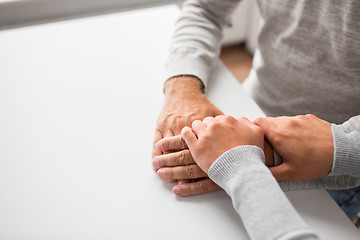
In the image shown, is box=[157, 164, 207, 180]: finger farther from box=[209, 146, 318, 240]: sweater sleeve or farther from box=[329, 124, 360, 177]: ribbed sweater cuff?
box=[329, 124, 360, 177]: ribbed sweater cuff

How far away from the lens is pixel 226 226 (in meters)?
0.53

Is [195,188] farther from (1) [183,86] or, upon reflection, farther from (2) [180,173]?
(1) [183,86]

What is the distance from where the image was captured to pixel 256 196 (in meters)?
0.48

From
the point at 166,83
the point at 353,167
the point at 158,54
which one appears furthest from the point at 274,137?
the point at 158,54

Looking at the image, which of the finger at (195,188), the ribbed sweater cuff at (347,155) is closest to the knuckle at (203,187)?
the finger at (195,188)

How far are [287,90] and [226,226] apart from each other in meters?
0.45

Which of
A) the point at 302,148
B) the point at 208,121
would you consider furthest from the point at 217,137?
the point at 302,148

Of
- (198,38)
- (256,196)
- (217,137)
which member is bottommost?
(256,196)

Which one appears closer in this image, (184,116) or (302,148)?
(302,148)

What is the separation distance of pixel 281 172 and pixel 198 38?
415 mm

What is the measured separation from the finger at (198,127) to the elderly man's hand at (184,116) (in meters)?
0.04

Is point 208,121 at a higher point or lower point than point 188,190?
higher

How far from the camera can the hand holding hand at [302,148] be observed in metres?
0.56

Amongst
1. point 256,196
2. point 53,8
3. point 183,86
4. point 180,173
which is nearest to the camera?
point 256,196
